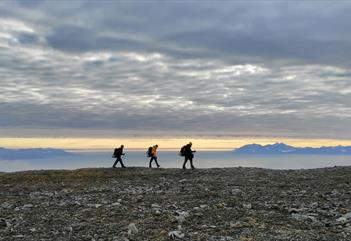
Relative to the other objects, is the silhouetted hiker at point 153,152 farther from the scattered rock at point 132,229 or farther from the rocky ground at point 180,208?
the scattered rock at point 132,229

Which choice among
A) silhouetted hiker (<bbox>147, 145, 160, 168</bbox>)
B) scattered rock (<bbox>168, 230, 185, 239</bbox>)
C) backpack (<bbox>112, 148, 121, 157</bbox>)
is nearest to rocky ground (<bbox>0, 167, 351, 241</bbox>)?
scattered rock (<bbox>168, 230, 185, 239</bbox>)

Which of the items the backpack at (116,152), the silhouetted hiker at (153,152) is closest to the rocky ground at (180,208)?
the backpack at (116,152)

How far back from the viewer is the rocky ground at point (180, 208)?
16.0 m

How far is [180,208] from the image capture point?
20.4 metres

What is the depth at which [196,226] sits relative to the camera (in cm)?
1681

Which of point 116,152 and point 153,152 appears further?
point 153,152

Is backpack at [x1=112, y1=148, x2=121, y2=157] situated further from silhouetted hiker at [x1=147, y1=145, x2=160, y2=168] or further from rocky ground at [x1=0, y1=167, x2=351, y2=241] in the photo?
rocky ground at [x1=0, y1=167, x2=351, y2=241]

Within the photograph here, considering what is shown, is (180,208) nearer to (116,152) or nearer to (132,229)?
(132,229)

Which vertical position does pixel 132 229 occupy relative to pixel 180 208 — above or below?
below

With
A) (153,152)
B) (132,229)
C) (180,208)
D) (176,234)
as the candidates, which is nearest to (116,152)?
(153,152)

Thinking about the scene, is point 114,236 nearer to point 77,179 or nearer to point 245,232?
point 245,232

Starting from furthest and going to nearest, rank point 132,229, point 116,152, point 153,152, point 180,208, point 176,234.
Answer: point 153,152
point 116,152
point 180,208
point 132,229
point 176,234

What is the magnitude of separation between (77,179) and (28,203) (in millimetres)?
10940

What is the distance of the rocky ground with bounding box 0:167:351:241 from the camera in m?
16.0
